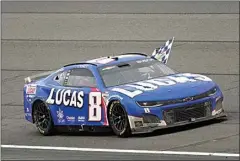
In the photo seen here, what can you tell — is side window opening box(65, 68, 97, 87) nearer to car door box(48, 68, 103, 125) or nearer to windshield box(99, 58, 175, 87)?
car door box(48, 68, 103, 125)

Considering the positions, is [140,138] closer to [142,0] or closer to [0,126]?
[0,126]

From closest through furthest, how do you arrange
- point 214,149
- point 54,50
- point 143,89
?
point 214,149, point 143,89, point 54,50

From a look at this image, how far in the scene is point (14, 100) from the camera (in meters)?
19.4

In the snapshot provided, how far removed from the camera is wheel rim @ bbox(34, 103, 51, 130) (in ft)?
49.7

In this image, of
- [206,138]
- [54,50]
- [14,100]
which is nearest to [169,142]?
[206,138]

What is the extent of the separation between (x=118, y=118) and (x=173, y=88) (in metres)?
1.04

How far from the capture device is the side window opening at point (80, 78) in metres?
14.5

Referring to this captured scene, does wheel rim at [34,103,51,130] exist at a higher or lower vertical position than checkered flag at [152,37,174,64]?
lower

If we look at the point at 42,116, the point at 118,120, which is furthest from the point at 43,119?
the point at 118,120

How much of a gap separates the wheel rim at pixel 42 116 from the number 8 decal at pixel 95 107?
1.25 meters

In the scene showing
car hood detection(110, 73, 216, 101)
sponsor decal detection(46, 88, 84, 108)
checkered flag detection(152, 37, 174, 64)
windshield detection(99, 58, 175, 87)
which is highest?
checkered flag detection(152, 37, 174, 64)

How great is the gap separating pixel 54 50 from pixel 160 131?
32.1ft

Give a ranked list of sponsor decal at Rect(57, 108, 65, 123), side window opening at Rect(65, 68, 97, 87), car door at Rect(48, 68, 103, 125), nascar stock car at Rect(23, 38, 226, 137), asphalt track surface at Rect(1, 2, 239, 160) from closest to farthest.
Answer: nascar stock car at Rect(23, 38, 226, 137) → car door at Rect(48, 68, 103, 125) → side window opening at Rect(65, 68, 97, 87) → sponsor decal at Rect(57, 108, 65, 123) → asphalt track surface at Rect(1, 2, 239, 160)

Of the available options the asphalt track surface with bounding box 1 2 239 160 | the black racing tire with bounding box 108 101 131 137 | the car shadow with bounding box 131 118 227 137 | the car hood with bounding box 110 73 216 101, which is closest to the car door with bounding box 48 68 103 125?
the black racing tire with bounding box 108 101 131 137
